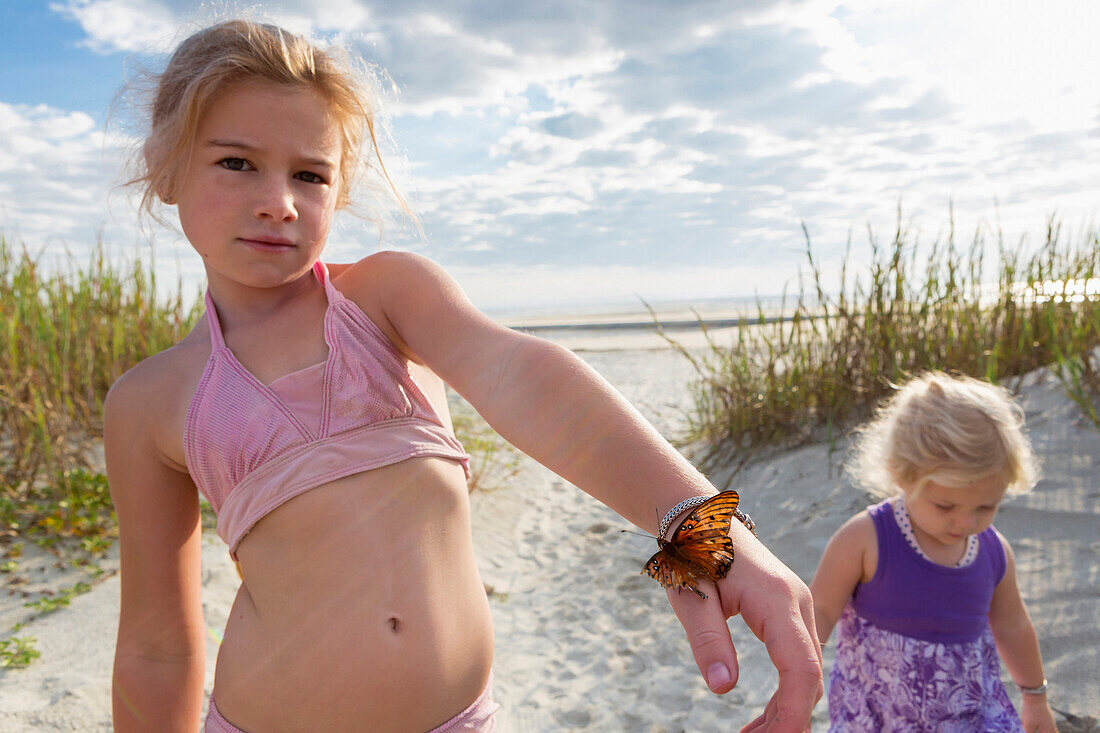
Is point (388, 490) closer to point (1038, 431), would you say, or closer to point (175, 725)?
point (175, 725)

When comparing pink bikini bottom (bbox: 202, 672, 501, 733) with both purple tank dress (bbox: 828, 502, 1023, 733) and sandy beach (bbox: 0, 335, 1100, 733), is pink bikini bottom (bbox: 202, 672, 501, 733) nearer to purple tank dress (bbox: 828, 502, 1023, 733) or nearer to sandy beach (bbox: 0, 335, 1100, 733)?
purple tank dress (bbox: 828, 502, 1023, 733)

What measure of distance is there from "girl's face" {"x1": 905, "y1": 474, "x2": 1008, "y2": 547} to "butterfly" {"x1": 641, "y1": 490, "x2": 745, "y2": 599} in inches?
69.9

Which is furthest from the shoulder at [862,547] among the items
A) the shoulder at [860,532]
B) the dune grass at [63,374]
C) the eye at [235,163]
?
the dune grass at [63,374]

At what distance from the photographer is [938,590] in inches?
87.7

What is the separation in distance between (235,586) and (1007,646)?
3.30 meters

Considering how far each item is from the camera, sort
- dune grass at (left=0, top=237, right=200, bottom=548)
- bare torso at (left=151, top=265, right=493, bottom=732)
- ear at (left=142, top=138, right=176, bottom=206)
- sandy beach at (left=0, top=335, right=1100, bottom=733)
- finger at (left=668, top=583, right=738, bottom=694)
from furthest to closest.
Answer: dune grass at (left=0, top=237, right=200, bottom=548)
sandy beach at (left=0, top=335, right=1100, bottom=733)
ear at (left=142, top=138, right=176, bottom=206)
bare torso at (left=151, top=265, right=493, bottom=732)
finger at (left=668, top=583, right=738, bottom=694)

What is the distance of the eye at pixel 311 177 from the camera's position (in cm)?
125

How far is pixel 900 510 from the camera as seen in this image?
2357 mm

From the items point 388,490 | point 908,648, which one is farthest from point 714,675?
point 908,648

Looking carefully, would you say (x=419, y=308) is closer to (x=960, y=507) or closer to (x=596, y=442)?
(x=596, y=442)

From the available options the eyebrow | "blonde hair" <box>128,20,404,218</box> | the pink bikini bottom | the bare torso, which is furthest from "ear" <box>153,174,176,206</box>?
the pink bikini bottom

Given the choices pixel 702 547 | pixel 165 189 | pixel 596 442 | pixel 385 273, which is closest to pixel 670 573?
pixel 702 547

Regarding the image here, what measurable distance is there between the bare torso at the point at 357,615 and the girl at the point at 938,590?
4.74ft

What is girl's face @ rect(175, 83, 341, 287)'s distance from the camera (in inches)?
46.9
